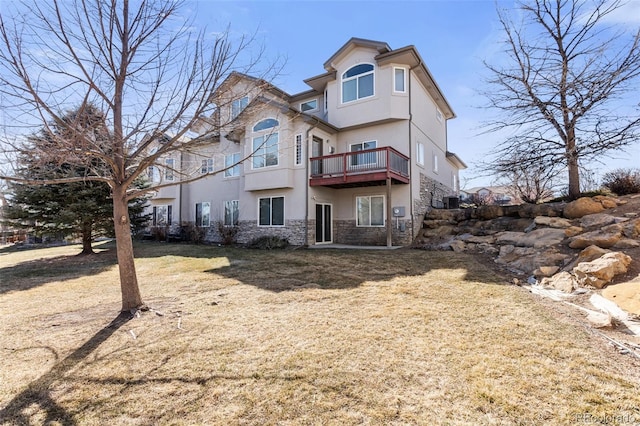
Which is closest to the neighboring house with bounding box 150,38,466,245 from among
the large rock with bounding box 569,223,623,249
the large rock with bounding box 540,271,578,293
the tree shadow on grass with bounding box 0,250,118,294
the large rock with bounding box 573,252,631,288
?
the tree shadow on grass with bounding box 0,250,118,294

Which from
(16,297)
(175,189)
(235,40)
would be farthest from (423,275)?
(175,189)

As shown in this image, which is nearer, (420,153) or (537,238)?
(537,238)

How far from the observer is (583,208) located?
9898 mm

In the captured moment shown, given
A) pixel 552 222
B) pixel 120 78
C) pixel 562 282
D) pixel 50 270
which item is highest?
pixel 120 78

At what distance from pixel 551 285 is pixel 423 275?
257cm

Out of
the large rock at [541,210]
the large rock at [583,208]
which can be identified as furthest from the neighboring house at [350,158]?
the large rock at [583,208]

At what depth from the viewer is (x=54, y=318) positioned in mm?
4914

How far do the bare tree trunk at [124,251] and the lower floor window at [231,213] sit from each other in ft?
40.6

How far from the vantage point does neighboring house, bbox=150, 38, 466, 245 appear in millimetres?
13555

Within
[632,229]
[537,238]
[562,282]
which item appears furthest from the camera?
[537,238]

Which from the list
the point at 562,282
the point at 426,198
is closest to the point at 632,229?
the point at 562,282

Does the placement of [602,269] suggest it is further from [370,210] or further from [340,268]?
[370,210]

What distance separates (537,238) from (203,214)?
17.5 metres

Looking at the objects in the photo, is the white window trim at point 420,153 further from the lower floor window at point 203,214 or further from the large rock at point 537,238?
the lower floor window at point 203,214
